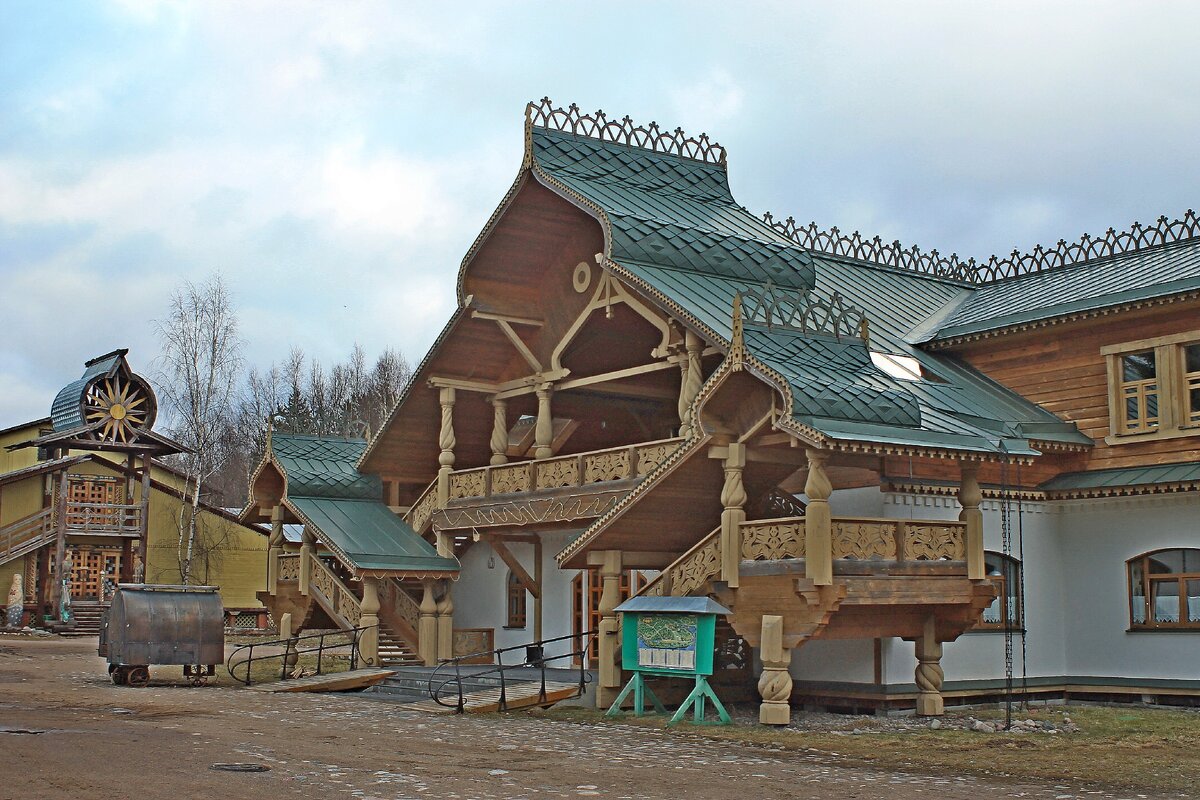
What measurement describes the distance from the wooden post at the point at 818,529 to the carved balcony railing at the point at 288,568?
13349 mm

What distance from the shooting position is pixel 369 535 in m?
26.5

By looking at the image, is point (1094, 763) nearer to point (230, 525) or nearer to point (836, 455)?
point (836, 455)

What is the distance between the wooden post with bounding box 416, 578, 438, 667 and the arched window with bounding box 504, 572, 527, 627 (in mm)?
1924

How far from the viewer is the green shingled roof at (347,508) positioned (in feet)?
84.2

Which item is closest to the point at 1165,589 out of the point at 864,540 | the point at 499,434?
the point at 864,540

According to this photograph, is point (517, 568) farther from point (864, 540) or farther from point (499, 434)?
point (864, 540)

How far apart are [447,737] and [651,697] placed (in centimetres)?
383

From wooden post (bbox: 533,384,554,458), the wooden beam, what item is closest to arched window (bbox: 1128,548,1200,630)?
wooden post (bbox: 533,384,554,458)

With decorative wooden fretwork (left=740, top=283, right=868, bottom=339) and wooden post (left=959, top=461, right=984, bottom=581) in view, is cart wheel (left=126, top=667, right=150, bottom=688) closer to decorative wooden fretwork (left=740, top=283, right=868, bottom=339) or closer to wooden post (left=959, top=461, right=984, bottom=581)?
decorative wooden fretwork (left=740, top=283, right=868, bottom=339)

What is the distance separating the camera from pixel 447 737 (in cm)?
1603

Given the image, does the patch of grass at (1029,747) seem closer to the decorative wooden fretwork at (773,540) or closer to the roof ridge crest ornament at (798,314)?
the decorative wooden fretwork at (773,540)

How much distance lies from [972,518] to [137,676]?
13.3m

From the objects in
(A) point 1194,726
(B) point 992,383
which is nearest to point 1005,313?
(B) point 992,383

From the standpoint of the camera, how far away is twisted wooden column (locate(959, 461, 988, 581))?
19.0 meters
